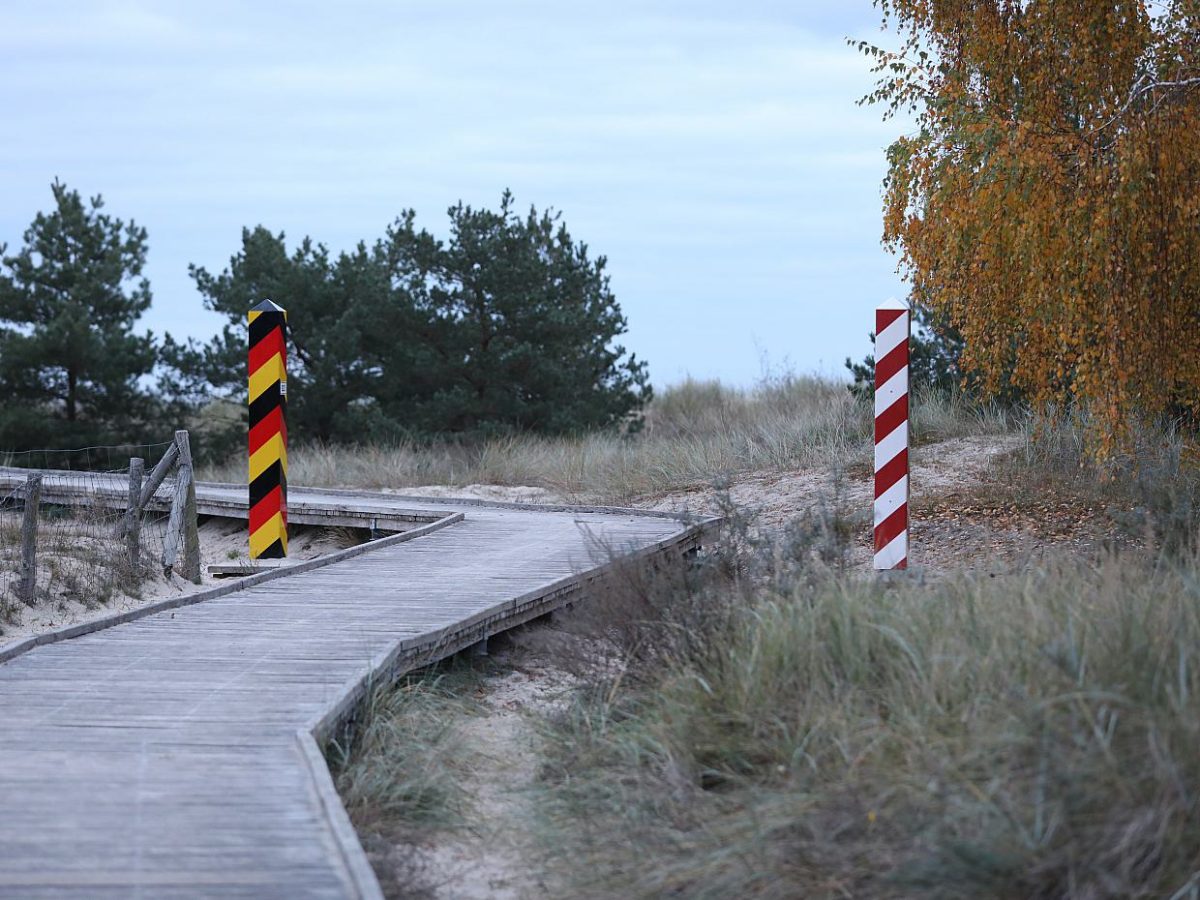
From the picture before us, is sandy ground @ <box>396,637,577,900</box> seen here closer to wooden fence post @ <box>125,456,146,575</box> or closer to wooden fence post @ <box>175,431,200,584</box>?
wooden fence post @ <box>175,431,200,584</box>

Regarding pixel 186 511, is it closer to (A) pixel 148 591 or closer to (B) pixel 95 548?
(A) pixel 148 591

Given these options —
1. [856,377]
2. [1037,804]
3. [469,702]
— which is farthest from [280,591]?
[856,377]

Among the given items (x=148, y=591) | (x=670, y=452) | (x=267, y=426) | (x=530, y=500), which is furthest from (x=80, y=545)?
(x=670, y=452)

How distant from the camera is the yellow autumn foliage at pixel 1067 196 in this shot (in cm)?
909

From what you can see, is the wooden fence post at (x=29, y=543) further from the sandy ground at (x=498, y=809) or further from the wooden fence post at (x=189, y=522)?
the sandy ground at (x=498, y=809)


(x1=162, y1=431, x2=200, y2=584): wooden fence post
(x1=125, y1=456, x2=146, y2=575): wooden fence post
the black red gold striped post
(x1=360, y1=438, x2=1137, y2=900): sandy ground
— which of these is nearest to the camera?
(x1=360, y1=438, x2=1137, y2=900): sandy ground

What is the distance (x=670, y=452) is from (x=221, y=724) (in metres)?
12.8

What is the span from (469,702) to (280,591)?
2.23 meters

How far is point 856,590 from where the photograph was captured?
19.9ft

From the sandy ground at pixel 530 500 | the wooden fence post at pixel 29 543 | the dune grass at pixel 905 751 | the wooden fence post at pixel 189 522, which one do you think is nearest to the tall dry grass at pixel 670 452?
the sandy ground at pixel 530 500

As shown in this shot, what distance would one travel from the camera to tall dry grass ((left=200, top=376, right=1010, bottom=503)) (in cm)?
1658

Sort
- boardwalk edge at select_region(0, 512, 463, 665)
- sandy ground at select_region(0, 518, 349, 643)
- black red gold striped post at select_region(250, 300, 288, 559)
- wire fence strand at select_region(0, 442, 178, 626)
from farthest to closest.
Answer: black red gold striped post at select_region(250, 300, 288, 559) < wire fence strand at select_region(0, 442, 178, 626) < sandy ground at select_region(0, 518, 349, 643) < boardwalk edge at select_region(0, 512, 463, 665)

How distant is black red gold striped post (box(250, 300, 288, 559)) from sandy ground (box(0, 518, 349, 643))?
75 cm

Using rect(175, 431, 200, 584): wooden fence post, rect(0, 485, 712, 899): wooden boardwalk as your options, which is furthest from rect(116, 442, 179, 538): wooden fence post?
rect(0, 485, 712, 899): wooden boardwalk
